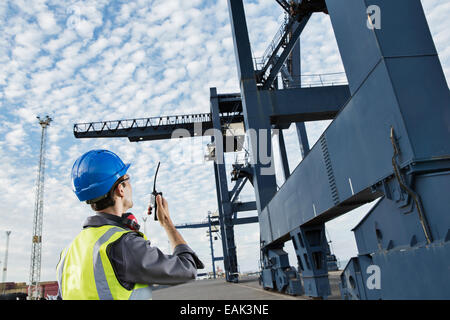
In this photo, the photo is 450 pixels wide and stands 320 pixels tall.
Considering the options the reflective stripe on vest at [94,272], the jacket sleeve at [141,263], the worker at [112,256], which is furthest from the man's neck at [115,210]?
the jacket sleeve at [141,263]

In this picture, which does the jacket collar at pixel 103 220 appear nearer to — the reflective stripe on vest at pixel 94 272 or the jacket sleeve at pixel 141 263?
the reflective stripe on vest at pixel 94 272

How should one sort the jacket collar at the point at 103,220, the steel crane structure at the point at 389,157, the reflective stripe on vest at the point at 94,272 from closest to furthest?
1. the reflective stripe on vest at the point at 94,272
2. the jacket collar at the point at 103,220
3. the steel crane structure at the point at 389,157

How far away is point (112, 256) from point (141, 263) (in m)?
0.12

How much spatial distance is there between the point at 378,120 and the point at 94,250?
11.4ft

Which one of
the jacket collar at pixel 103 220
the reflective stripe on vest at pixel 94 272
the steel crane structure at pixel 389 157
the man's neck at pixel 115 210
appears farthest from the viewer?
the steel crane structure at pixel 389 157

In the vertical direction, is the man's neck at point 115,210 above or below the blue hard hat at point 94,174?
below

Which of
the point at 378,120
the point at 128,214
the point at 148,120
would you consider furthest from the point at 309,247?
the point at 148,120

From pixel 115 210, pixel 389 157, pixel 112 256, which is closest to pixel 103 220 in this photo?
pixel 115 210

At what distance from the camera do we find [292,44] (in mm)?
11344

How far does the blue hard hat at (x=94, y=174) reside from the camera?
5.24 feet

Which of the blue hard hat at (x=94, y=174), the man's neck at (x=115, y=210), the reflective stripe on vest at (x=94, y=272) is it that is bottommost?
the reflective stripe on vest at (x=94, y=272)
